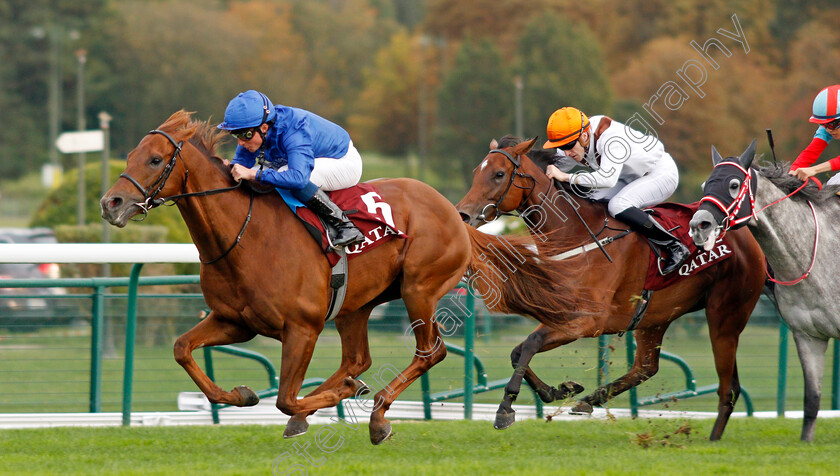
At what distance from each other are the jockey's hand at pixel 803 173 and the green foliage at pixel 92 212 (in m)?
7.74

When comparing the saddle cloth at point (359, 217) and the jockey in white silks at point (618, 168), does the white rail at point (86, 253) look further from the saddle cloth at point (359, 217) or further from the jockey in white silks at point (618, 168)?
the jockey in white silks at point (618, 168)

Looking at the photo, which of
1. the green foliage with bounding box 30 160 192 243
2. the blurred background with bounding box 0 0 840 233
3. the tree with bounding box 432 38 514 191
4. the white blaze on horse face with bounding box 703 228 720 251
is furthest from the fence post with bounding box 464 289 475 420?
the tree with bounding box 432 38 514 191

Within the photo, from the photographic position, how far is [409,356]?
7500mm

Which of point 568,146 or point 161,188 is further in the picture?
point 568,146

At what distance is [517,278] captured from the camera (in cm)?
596

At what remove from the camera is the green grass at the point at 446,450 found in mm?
4773

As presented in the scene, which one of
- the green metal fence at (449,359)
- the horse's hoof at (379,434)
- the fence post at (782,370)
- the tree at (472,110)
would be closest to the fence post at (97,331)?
the green metal fence at (449,359)

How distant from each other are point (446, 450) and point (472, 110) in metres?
32.6

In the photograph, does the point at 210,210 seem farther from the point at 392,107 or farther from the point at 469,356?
the point at 392,107

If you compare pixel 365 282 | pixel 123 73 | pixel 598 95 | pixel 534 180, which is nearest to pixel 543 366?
pixel 534 180

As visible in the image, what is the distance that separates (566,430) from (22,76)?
44.1 metres

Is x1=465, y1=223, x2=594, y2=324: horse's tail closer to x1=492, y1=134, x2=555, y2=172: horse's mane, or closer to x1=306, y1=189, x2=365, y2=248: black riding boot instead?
x1=492, y1=134, x2=555, y2=172: horse's mane

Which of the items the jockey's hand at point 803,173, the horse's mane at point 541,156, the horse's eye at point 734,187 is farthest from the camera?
the horse's mane at point 541,156

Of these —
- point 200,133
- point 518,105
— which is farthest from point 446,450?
point 518,105
